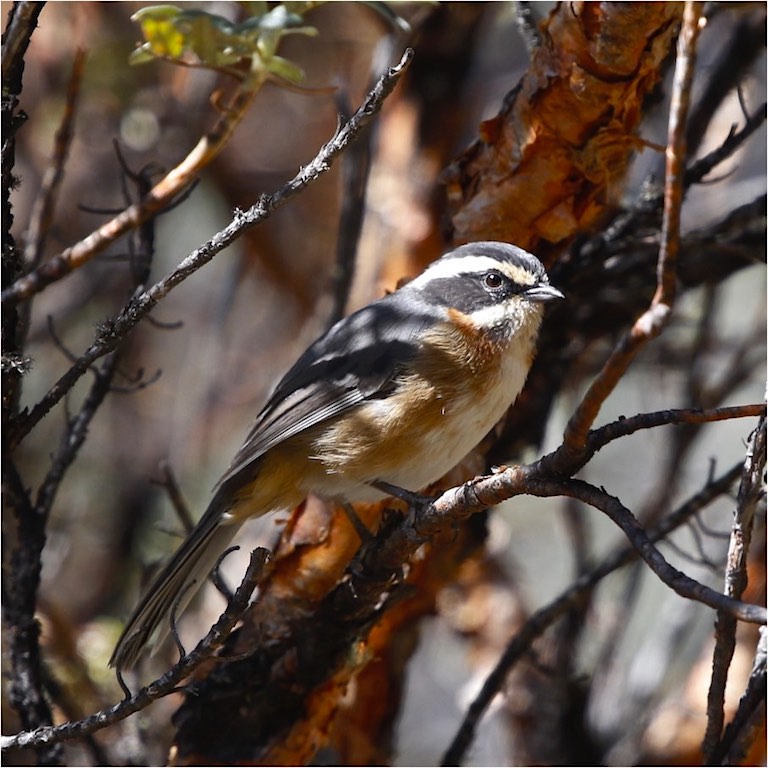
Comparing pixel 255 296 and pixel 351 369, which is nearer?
pixel 351 369

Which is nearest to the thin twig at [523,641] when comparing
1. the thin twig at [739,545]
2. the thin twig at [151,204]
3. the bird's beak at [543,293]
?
the bird's beak at [543,293]

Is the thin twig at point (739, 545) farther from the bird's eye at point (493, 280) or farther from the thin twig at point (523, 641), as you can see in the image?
the bird's eye at point (493, 280)

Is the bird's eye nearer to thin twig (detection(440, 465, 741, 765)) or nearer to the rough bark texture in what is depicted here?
the rough bark texture

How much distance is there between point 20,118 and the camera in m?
2.63

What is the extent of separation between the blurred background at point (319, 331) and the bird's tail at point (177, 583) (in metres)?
0.20

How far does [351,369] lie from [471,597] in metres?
2.24

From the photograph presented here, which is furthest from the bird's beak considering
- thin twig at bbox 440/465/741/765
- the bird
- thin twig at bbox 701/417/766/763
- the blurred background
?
thin twig at bbox 701/417/766/763

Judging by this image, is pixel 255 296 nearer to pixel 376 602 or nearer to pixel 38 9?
pixel 376 602

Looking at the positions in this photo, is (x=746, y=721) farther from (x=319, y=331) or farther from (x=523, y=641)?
(x=319, y=331)

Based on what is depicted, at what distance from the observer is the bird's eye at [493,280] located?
3.92 metres

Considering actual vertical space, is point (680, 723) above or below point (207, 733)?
above

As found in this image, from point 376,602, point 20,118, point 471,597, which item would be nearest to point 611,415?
point 471,597

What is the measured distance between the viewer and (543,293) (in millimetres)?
3867

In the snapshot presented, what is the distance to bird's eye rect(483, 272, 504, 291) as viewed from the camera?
12.9 feet
